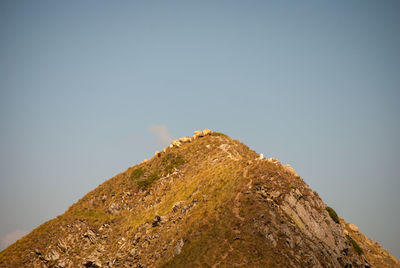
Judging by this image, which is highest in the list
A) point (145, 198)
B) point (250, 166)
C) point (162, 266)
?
point (250, 166)

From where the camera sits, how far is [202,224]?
179ft

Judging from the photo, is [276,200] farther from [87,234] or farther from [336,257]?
[87,234]

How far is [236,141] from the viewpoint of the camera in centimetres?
9850

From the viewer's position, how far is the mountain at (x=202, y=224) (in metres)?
49.7

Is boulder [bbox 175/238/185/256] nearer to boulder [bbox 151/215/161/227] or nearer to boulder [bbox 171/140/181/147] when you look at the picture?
boulder [bbox 151/215/161/227]

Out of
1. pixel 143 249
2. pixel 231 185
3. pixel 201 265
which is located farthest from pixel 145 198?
pixel 201 265

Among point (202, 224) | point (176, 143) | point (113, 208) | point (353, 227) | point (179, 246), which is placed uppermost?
point (176, 143)

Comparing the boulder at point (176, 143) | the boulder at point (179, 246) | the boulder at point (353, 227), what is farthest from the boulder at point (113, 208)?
the boulder at point (353, 227)

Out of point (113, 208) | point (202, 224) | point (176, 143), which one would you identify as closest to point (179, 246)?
point (202, 224)

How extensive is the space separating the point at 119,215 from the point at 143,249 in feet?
70.5

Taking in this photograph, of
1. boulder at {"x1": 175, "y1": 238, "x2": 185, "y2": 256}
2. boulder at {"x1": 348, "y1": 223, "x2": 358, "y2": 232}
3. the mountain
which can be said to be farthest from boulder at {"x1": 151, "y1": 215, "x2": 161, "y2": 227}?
boulder at {"x1": 348, "y1": 223, "x2": 358, "y2": 232}

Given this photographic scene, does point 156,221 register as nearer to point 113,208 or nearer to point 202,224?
point 202,224

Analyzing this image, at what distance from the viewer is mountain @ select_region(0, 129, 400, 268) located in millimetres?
49656

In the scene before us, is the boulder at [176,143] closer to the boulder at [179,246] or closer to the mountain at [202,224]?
the mountain at [202,224]
